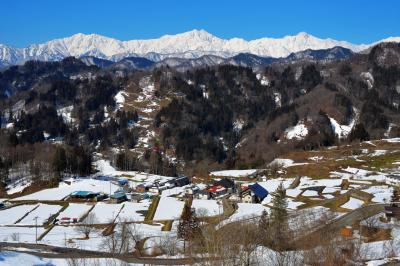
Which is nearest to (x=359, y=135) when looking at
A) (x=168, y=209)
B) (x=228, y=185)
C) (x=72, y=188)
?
(x=228, y=185)

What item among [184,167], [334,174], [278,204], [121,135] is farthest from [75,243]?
[121,135]

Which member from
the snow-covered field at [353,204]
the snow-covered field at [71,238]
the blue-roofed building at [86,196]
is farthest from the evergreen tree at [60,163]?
the snow-covered field at [353,204]

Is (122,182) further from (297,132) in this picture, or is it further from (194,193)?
(297,132)

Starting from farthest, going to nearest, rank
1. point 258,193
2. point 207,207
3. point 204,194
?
point 204,194, point 258,193, point 207,207

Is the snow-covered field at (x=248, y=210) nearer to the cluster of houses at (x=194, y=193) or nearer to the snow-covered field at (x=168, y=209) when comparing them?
the cluster of houses at (x=194, y=193)

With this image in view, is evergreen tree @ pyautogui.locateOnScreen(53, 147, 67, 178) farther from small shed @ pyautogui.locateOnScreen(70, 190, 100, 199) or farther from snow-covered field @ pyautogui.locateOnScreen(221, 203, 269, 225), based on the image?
snow-covered field @ pyautogui.locateOnScreen(221, 203, 269, 225)

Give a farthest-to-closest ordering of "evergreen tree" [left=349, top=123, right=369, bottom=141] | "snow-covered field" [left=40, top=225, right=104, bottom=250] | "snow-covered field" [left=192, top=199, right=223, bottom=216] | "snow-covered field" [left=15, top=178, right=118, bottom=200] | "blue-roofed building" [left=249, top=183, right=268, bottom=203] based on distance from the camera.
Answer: "evergreen tree" [left=349, top=123, right=369, bottom=141] → "snow-covered field" [left=15, top=178, right=118, bottom=200] → "blue-roofed building" [left=249, top=183, right=268, bottom=203] → "snow-covered field" [left=192, top=199, right=223, bottom=216] → "snow-covered field" [left=40, top=225, right=104, bottom=250]

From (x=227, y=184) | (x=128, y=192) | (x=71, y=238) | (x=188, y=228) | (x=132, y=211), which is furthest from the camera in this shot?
(x=128, y=192)

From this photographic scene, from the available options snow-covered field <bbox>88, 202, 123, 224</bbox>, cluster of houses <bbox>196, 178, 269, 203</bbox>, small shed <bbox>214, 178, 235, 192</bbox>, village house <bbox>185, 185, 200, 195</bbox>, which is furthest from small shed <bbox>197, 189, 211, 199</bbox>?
snow-covered field <bbox>88, 202, 123, 224</bbox>
